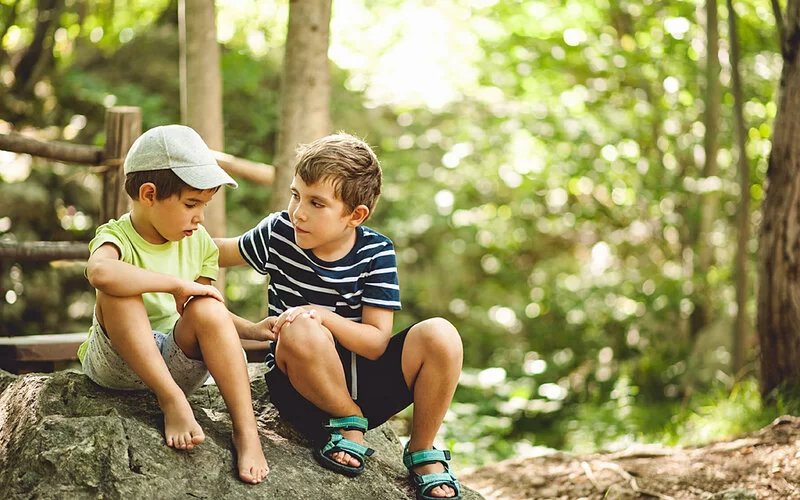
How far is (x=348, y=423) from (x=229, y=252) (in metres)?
0.65

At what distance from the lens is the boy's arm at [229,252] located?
256cm

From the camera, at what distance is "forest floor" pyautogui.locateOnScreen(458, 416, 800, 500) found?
10.1ft

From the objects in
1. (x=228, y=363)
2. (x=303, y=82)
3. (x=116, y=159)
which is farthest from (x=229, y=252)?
(x=116, y=159)

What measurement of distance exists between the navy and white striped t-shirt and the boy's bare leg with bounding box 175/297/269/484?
0.96 ft

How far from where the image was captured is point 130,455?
2043 millimetres

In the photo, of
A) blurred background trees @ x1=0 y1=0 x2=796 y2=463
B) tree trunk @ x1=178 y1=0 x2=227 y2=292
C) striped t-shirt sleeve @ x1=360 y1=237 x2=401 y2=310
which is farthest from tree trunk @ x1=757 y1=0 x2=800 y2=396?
tree trunk @ x1=178 y1=0 x2=227 y2=292

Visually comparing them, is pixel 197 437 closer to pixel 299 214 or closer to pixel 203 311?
pixel 203 311

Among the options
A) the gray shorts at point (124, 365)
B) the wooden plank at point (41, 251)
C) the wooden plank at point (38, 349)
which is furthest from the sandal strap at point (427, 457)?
the wooden plank at point (41, 251)

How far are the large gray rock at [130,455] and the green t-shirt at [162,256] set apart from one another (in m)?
0.23

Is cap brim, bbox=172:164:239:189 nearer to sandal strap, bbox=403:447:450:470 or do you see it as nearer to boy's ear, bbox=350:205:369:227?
boy's ear, bbox=350:205:369:227

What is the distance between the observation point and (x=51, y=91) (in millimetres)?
7121

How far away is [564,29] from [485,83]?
78 cm

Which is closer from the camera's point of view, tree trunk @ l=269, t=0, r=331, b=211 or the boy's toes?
the boy's toes

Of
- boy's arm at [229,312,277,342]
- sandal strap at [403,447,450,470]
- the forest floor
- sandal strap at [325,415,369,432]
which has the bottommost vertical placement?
the forest floor
